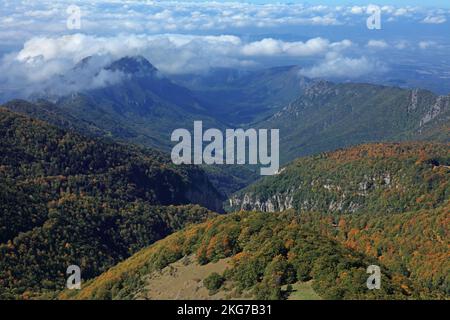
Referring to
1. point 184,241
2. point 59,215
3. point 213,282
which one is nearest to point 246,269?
point 213,282

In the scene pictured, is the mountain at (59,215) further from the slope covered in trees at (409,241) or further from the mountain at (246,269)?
the slope covered in trees at (409,241)

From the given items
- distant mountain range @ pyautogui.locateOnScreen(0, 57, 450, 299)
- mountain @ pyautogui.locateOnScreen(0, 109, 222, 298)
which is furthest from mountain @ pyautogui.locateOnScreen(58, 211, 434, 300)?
mountain @ pyautogui.locateOnScreen(0, 109, 222, 298)

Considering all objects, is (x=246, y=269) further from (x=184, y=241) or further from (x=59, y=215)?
(x=59, y=215)

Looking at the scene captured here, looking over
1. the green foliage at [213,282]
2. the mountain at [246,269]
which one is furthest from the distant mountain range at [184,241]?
the green foliage at [213,282]

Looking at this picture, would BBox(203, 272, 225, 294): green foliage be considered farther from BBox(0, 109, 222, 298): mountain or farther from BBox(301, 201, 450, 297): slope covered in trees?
BBox(301, 201, 450, 297): slope covered in trees

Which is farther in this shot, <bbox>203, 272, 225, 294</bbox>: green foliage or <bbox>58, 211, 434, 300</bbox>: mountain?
<bbox>203, 272, 225, 294</bbox>: green foliage
